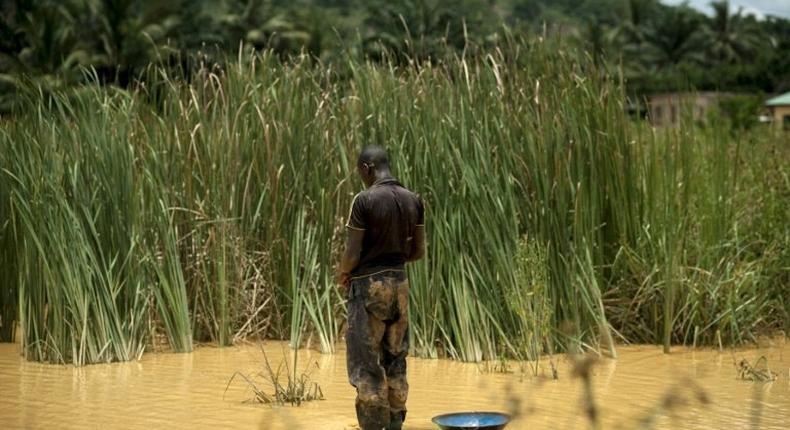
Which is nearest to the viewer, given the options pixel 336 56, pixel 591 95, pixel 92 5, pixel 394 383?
pixel 394 383

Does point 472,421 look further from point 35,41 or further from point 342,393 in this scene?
point 35,41

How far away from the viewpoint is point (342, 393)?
8.56 m

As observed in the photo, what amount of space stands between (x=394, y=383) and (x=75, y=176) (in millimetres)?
3880

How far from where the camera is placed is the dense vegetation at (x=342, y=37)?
1191cm

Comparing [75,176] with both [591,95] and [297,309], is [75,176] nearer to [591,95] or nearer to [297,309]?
[297,309]

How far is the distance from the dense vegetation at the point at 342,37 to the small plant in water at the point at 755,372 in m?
2.44

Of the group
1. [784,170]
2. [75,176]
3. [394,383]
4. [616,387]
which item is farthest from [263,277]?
[784,170]

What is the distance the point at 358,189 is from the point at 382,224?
3.72 metres

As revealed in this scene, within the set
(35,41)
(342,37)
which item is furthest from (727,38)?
(342,37)

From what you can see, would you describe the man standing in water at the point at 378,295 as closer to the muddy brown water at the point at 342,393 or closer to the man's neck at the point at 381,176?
the man's neck at the point at 381,176

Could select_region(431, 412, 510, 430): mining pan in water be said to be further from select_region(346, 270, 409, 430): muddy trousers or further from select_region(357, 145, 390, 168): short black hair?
select_region(357, 145, 390, 168): short black hair

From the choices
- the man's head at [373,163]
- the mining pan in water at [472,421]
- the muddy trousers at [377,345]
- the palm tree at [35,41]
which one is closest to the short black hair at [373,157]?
the man's head at [373,163]

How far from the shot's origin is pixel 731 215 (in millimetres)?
11203

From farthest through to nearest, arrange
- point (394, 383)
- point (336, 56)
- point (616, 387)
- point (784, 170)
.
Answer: point (784, 170) < point (336, 56) < point (616, 387) < point (394, 383)
